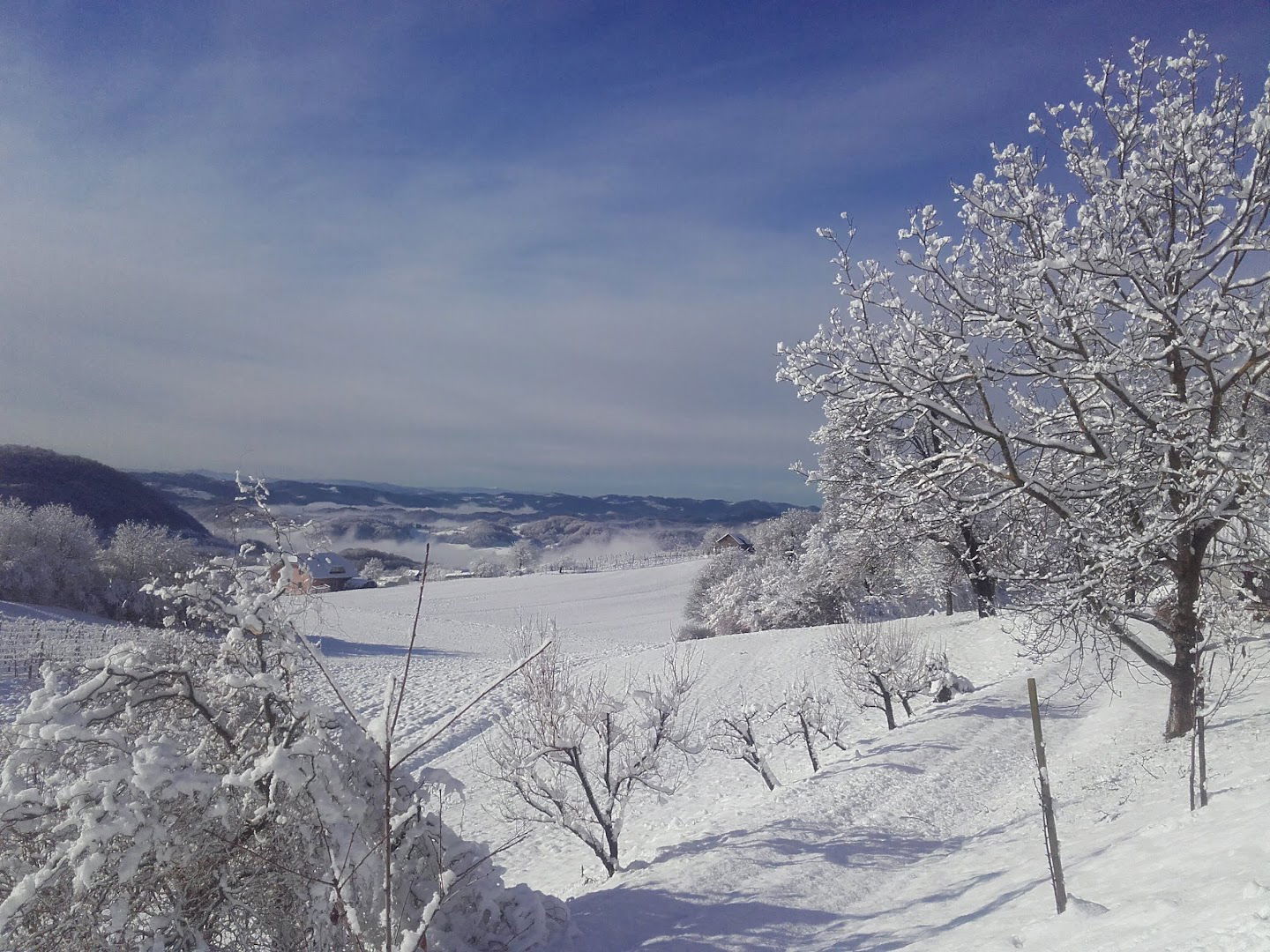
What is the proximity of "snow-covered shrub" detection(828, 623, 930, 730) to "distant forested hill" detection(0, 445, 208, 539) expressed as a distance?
145 feet

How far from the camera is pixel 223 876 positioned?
178 inches

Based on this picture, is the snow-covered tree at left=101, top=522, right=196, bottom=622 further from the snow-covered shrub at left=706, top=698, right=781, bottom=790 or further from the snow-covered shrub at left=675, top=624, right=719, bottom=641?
the snow-covered shrub at left=675, top=624, right=719, bottom=641

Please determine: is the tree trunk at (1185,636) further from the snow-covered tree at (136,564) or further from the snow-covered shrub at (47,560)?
the snow-covered shrub at (47,560)

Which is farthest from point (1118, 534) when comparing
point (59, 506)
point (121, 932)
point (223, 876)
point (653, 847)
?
point (59, 506)

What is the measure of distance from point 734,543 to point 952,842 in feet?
144

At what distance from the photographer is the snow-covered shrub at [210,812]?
4.22 meters

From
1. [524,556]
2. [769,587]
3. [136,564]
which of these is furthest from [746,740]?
[524,556]

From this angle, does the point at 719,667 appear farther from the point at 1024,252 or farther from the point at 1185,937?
the point at 1185,937

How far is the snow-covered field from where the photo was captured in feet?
15.0

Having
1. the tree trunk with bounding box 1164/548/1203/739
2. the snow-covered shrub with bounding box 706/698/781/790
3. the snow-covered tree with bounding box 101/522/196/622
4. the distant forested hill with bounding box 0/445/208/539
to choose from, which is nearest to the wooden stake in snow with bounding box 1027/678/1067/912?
the tree trunk with bounding box 1164/548/1203/739

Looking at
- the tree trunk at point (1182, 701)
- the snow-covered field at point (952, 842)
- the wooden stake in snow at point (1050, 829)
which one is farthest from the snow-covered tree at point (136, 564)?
the wooden stake in snow at point (1050, 829)

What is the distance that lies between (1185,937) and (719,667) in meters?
20.9

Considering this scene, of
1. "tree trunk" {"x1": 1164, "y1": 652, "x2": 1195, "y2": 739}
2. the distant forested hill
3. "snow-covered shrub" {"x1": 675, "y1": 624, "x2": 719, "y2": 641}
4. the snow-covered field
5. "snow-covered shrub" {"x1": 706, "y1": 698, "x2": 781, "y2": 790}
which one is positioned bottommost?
"snow-covered shrub" {"x1": 675, "y1": 624, "x2": 719, "y2": 641}

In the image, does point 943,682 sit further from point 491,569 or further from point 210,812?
point 491,569
